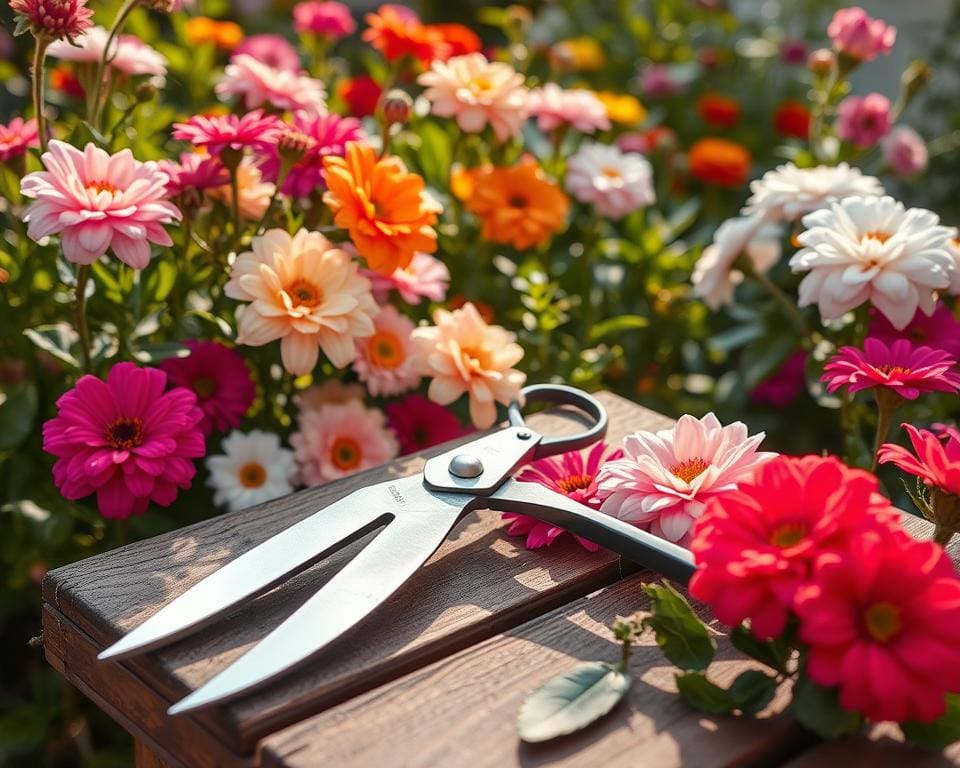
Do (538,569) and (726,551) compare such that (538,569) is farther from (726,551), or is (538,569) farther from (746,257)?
(746,257)

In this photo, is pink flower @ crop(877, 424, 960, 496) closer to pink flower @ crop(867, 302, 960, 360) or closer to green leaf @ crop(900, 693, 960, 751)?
green leaf @ crop(900, 693, 960, 751)

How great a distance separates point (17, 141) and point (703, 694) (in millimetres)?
948

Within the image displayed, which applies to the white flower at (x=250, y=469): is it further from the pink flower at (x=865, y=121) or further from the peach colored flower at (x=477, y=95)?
the pink flower at (x=865, y=121)

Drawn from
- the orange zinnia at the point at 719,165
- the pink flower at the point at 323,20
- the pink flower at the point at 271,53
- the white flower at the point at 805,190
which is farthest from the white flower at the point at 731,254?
the pink flower at the point at 271,53

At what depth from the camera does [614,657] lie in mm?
741

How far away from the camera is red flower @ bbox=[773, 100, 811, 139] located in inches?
86.4

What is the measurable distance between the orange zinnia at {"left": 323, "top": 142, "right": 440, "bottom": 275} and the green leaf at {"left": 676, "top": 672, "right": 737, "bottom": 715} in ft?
1.89

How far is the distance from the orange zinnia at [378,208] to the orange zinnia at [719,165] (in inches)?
40.1

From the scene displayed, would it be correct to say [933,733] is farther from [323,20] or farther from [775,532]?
[323,20]

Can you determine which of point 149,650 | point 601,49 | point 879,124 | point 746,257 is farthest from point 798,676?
point 601,49

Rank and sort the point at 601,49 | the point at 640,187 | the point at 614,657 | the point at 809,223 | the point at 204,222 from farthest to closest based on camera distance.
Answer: the point at 601,49 → the point at 640,187 → the point at 204,222 → the point at 809,223 → the point at 614,657

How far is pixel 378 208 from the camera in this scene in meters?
1.13

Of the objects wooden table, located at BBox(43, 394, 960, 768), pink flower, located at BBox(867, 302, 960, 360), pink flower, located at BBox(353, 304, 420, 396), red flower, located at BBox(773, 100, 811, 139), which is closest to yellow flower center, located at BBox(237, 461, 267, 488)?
pink flower, located at BBox(353, 304, 420, 396)

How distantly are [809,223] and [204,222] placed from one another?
0.69m
